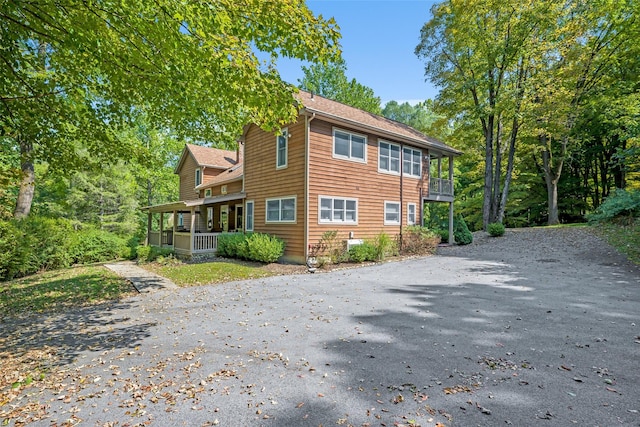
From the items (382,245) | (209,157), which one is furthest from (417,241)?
(209,157)

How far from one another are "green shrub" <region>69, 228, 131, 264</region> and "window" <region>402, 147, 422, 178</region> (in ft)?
52.2

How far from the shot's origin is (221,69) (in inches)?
195

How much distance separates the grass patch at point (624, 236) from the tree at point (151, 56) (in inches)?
545

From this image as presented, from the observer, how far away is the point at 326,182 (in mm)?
13594

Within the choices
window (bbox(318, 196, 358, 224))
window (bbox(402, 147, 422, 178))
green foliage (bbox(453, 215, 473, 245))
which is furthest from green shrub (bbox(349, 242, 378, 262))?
green foliage (bbox(453, 215, 473, 245))

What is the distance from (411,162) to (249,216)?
952 centimetres

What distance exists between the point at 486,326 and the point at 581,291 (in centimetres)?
427

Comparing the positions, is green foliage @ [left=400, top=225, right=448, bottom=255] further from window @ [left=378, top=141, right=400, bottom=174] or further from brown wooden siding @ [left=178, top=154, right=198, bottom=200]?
brown wooden siding @ [left=178, top=154, right=198, bottom=200]

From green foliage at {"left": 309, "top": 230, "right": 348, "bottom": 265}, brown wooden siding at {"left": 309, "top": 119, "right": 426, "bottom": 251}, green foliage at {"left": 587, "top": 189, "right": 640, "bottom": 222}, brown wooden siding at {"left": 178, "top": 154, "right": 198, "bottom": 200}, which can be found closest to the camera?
green foliage at {"left": 309, "top": 230, "right": 348, "bottom": 265}

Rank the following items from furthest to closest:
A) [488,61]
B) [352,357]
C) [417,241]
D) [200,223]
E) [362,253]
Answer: [200,223] < [488,61] < [417,241] < [362,253] < [352,357]

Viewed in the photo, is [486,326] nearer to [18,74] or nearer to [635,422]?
[635,422]

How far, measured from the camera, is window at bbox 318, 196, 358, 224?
13.6m

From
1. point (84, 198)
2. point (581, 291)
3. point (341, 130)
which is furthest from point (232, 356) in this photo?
point (84, 198)

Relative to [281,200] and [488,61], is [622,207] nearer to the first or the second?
[488,61]
